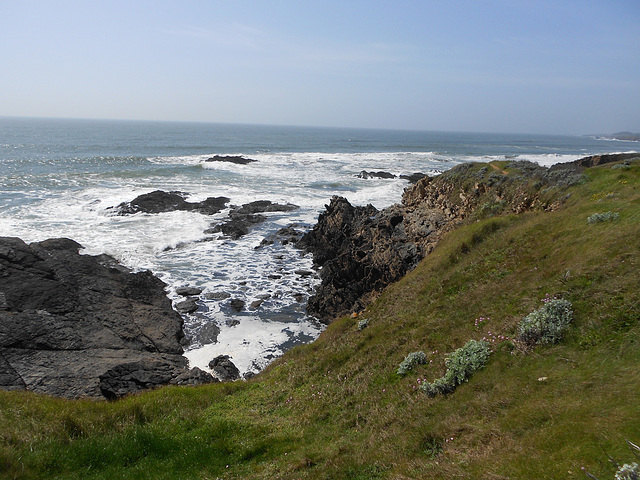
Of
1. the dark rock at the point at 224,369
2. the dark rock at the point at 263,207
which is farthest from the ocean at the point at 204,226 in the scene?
the dark rock at the point at 263,207

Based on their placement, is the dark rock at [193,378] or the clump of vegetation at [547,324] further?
the dark rock at [193,378]

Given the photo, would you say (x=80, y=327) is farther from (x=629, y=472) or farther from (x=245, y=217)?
(x=245, y=217)

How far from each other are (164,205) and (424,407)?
3849cm

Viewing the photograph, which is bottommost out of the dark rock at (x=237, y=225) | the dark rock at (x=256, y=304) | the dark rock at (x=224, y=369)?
the dark rock at (x=224, y=369)

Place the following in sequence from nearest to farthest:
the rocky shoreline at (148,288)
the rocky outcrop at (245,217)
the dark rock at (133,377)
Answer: the dark rock at (133,377) < the rocky shoreline at (148,288) < the rocky outcrop at (245,217)

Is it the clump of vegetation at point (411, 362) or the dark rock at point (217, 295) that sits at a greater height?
the clump of vegetation at point (411, 362)

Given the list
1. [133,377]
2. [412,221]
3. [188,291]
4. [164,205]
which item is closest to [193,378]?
[133,377]

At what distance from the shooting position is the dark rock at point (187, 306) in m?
20.6

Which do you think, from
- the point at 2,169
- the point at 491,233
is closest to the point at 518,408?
the point at 491,233

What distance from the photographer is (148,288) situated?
71.3ft

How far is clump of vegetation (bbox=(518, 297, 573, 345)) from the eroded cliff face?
11236mm

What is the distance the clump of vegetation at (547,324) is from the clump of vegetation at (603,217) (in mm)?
5034

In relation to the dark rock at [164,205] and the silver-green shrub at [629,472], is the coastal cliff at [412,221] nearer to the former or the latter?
the silver-green shrub at [629,472]

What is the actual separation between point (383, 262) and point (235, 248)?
13.6 m
